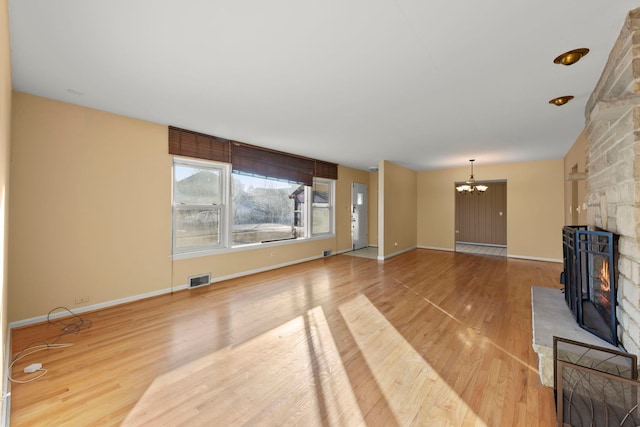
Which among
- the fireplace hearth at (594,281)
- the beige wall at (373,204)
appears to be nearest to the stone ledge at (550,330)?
the fireplace hearth at (594,281)

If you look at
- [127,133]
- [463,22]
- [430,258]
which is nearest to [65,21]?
[127,133]

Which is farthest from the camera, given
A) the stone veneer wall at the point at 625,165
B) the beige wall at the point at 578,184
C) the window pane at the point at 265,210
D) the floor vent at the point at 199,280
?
the window pane at the point at 265,210

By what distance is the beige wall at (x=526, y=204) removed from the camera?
21.0 ft

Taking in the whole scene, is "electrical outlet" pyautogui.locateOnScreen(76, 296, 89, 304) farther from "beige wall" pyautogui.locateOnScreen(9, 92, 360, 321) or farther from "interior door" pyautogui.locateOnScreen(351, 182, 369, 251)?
"interior door" pyautogui.locateOnScreen(351, 182, 369, 251)

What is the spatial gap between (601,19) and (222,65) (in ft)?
8.80

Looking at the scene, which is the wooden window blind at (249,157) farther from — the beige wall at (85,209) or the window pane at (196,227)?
the window pane at (196,227)

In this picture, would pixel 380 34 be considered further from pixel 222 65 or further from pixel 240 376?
pixel 240 376

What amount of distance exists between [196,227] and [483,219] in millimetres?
9064

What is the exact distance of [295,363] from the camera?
2238mm

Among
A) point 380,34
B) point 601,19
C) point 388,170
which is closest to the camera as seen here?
point 601,19

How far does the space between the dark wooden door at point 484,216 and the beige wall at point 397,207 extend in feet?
8.17

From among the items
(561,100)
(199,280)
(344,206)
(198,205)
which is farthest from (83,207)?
(561,100)

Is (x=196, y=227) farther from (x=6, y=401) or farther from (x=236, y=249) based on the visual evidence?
(x=6, y=401)

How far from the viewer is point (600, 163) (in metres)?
2.24
